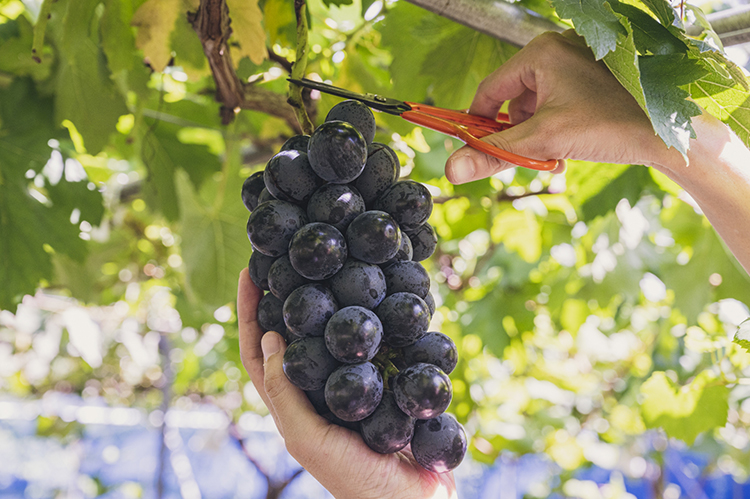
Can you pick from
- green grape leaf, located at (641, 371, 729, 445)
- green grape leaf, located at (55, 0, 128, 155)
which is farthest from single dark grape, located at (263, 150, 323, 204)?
green grape leaf, located at (641, 371, 729, 445)

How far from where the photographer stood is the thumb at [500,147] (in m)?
0.64

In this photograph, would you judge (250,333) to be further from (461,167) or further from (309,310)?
(461,167)

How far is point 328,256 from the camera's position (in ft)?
1.61

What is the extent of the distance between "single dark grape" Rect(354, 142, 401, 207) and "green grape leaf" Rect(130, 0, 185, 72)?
1.56 ft

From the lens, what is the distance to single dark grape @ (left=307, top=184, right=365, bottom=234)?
52cm

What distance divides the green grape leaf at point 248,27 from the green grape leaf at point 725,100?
615 mm

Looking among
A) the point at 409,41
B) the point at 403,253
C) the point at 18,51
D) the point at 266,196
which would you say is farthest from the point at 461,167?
the point at 18,51

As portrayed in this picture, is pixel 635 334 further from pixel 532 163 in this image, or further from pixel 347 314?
pixel 347 314

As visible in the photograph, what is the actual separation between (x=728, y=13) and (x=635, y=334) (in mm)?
2508

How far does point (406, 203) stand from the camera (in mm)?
555

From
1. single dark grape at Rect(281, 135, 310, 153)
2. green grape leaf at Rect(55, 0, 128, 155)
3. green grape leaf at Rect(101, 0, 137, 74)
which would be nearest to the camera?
single dark grape at Rect(281, 135, 310, 153)

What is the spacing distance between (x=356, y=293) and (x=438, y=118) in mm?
299

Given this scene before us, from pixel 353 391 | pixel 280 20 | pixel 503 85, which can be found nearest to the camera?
pixel 353 391

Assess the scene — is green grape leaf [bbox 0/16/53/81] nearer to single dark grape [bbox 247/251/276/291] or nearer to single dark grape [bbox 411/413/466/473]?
single dark grape [bbox 247/251/276/291]
